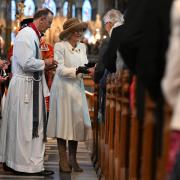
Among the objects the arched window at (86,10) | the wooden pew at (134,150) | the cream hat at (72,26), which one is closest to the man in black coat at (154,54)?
the wooden pew at (134,150)

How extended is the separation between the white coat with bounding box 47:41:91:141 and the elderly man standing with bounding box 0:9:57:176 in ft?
0.98

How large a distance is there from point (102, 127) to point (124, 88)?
2.70 meters

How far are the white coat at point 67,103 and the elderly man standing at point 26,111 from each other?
0.30 meters

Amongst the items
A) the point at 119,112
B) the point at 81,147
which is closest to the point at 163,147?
the point at 119,112

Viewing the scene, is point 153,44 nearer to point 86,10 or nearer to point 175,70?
point 175,70

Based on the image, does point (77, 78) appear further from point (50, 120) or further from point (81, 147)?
point (81, 147)

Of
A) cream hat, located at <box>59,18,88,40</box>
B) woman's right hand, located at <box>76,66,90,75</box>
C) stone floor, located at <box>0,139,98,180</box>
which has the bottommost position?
stone floor, located at <box>0,139,98,180</box>

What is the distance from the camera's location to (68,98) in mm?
6730

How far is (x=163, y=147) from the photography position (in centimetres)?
272

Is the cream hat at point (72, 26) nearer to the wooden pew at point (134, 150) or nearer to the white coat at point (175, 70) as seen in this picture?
the wooden pew at point (134, 150)

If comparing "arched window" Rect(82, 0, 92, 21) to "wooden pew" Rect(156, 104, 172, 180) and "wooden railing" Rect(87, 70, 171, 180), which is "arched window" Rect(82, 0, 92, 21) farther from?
"wooden pew" Rect(156, 104, 172, 180)

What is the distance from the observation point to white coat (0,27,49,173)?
20.8 ft

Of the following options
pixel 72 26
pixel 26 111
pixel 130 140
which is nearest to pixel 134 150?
pixel 130 140

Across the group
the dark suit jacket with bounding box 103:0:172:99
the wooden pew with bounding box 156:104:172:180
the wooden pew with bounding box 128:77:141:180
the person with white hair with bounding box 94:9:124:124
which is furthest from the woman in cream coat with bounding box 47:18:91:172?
the wooden pew with bounding box 156:104:172:180
